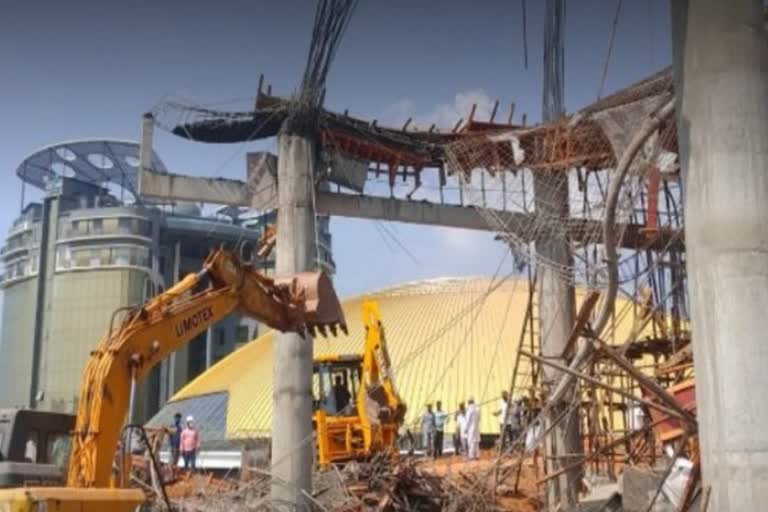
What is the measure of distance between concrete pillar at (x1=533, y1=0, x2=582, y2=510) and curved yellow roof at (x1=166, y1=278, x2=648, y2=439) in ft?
46.0

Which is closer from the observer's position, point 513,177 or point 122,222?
point 513,177

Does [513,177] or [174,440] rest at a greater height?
[513,177]

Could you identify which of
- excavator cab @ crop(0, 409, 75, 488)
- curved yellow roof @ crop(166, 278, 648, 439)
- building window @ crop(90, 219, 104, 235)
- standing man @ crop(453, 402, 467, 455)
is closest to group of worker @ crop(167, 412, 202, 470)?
curved yellow roof @ crop(166, 278, 648, 439)

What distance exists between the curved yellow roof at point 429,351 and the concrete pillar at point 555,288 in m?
14.0

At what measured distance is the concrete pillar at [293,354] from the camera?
64.0 feet

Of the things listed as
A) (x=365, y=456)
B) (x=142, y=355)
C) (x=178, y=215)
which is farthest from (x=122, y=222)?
(x=142, y=355)

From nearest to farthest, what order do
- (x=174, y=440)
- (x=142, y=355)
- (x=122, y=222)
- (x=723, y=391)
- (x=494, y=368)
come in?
(x=723, y=391) < (x=142, y=355) < (x=174, y=440) < (x=494, y=368) < (x=122, y=222)

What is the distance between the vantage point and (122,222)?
68250 millimetres

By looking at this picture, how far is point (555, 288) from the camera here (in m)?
22.7

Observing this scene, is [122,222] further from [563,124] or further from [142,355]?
[142,355]

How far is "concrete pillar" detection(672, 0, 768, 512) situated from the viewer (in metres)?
9.32

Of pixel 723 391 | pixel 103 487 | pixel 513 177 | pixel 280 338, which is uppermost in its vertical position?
pixel 513 177

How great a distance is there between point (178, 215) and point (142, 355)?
6119 cm

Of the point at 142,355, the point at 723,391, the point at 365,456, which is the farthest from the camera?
the point at 365,456
